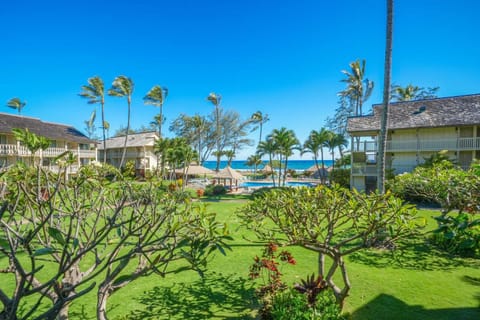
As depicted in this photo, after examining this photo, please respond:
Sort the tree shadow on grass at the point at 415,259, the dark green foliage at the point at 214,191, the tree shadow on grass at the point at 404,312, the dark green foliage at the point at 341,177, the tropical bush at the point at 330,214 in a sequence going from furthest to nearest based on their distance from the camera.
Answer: the dark green foliage at the point at 214,191 → the dark green foliage at the point at 341,177 → the tree shadow on grass at the point at 415,259 → the tree shadow on grass at the point at 404,312 → the tropical bush at the point at 330,214

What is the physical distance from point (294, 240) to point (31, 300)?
6.08 meters

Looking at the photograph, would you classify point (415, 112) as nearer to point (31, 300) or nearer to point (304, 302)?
point (304, 302)

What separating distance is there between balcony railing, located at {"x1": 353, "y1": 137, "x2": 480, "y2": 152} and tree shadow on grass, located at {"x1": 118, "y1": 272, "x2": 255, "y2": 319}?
20462 mm

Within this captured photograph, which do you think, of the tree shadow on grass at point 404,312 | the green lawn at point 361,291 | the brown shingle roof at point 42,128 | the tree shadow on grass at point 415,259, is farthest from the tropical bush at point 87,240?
the brown shingle roof at point 42,128

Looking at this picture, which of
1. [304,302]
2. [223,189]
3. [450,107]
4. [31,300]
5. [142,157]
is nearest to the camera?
[304,302]

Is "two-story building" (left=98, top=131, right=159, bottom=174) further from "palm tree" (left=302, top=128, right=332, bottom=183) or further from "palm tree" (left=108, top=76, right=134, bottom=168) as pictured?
"palm tree" (left=302, top=128, right=332, bottom=183)

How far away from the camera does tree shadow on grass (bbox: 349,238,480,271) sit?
7.24 m

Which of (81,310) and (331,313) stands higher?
(331,313)

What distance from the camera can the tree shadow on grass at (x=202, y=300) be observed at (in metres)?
4.96

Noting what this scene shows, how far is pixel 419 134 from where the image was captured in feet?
69.9

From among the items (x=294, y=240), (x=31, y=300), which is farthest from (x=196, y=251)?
(x=31, y=300)

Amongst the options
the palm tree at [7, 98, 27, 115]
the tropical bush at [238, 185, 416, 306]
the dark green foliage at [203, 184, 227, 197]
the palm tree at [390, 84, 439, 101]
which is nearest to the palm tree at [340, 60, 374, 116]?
the palm tree at [390, 84, 439, 101]

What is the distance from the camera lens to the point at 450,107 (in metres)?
20.9

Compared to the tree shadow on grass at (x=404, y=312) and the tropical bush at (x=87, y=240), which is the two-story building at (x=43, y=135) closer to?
the tropical bush at (x=87, y=240)
